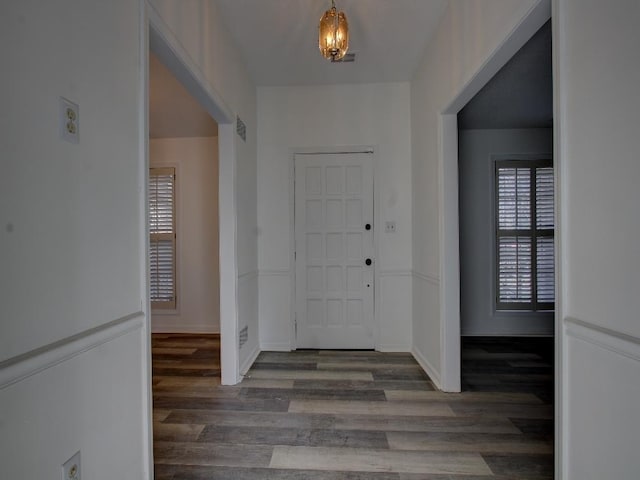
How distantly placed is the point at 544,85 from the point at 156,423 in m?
4.21

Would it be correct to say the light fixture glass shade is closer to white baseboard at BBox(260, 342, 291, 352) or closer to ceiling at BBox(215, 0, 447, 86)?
ceiling at BBox(215, 0, 447, 86)

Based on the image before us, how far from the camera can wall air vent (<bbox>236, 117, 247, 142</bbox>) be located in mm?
2992

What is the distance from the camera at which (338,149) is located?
145 inches

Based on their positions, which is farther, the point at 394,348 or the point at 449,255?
the point at 394,348

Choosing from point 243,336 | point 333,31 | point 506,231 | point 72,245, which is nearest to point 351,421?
point 243,336

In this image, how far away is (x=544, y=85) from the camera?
10.2 ft

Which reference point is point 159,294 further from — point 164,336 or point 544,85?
point 544,85

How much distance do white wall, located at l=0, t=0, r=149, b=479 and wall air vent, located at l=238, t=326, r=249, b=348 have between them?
4.96ft

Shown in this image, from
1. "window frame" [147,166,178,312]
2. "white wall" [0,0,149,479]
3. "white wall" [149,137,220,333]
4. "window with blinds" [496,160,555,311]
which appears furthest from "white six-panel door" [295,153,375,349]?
"white wall" [0,0,149,479]

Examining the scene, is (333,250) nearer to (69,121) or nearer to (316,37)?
(316,37)

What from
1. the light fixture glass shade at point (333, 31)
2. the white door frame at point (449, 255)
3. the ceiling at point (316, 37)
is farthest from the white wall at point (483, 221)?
the light fixture glass shade at point (333, 31)

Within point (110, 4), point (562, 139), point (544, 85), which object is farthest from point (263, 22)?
point (544, 85)

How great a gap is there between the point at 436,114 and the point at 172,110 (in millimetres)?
2809

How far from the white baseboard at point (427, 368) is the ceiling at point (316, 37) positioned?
284cm
